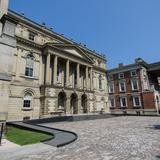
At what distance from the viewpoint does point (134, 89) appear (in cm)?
3766

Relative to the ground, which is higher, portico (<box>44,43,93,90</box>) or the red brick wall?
portico (<box>44,43,93,90</box>)

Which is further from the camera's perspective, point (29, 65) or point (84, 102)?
point (84, 102)

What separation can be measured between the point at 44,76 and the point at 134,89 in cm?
2440

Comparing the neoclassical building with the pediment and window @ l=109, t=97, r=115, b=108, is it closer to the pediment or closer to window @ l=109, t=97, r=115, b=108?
the pediment

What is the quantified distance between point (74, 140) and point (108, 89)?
3560cm

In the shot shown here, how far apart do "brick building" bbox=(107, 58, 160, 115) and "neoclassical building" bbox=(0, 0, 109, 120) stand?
34.2ft

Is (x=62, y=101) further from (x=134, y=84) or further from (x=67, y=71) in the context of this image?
(x=134, y=84)

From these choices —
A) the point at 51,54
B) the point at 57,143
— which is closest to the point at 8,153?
the point at 57,143

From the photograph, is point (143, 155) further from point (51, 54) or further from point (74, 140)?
point (51, 54)

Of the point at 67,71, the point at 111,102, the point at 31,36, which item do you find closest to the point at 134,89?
the point at 111,102

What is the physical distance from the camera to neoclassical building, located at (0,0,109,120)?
21.6 metres

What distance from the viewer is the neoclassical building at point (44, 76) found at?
21.6 meters

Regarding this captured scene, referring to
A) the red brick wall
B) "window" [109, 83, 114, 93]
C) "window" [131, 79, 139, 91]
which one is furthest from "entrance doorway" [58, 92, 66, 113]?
the red brick wall

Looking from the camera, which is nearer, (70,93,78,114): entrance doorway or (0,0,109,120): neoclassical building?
(0,0,109,120): neoclassical building
